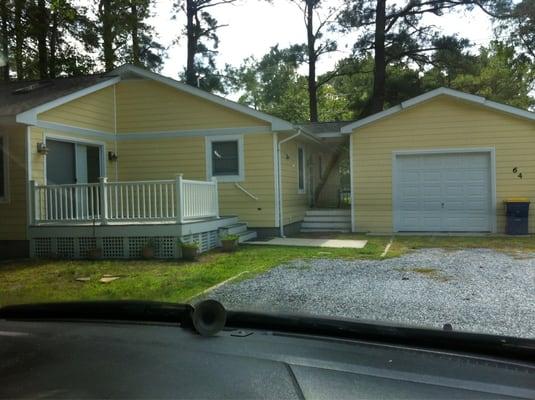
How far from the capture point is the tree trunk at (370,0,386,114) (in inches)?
856

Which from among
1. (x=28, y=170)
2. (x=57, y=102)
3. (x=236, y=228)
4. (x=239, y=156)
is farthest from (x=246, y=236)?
(x=57, y=102)

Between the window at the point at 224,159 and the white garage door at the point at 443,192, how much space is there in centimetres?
435

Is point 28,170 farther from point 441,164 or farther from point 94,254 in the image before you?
point 441,164

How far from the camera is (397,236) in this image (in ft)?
43.7

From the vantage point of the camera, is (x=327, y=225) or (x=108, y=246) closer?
(x=108, y=246)

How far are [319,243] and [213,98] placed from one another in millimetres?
4667

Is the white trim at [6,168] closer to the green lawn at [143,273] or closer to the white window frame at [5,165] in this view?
the white window frame at [5,165]

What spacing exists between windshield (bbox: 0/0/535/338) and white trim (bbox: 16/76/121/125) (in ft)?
0.12

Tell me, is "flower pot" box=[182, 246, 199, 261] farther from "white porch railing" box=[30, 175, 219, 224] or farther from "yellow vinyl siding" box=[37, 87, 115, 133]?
"yellow vinyl siding" box=[37, 87, 115, 133]

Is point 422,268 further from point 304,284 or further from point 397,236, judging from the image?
point 397,236

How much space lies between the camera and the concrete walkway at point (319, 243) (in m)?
11.4

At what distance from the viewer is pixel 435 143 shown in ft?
45.4

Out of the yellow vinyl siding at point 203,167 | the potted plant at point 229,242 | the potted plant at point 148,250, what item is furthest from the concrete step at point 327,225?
the potted plant at point 148,250

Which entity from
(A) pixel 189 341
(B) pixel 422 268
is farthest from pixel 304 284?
(A) pixel 189 341
